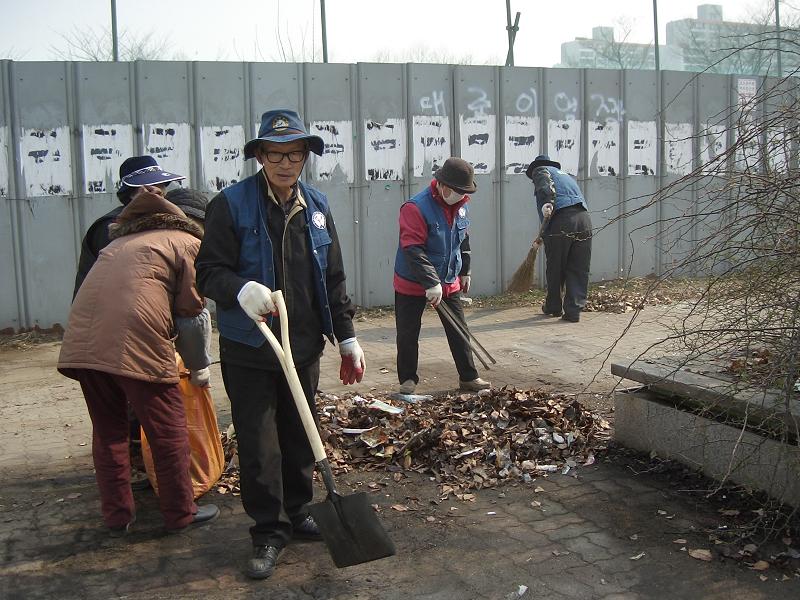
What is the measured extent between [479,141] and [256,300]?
783 cm

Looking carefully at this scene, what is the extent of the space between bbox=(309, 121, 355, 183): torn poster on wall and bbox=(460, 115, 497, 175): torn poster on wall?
1589 mm

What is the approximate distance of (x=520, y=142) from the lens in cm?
1125

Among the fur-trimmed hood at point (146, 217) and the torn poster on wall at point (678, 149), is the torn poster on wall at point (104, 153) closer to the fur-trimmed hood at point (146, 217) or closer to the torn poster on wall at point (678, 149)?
the fur-trimmed hood at point (146, 217)

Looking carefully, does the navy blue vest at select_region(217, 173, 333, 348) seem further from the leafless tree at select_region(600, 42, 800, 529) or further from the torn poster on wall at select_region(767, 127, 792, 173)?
the torn poster on wall at select_region(767, 127, 792, 173)

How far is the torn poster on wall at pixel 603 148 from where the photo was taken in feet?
38.9

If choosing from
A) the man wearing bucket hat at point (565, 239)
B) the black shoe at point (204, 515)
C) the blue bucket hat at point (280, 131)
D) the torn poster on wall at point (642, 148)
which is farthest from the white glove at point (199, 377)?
the torn poster on wall at point (642, 148)

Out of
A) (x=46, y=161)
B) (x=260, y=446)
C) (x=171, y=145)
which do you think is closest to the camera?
(x=260, y=446)

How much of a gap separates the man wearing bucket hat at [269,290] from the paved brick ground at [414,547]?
0.35 meters

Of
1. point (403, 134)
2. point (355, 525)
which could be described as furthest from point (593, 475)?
point (403, 134)

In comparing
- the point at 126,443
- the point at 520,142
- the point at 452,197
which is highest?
the point at 520,142

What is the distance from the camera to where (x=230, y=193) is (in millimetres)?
3951

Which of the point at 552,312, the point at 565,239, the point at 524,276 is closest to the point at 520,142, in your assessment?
the point at 524,276

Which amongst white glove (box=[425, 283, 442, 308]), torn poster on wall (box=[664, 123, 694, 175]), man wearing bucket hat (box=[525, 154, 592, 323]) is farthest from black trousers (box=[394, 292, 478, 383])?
torn poster on wall (box=[664, 123, 694, 175])

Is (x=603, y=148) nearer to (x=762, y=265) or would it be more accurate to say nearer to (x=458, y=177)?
(x=458, y=177)
